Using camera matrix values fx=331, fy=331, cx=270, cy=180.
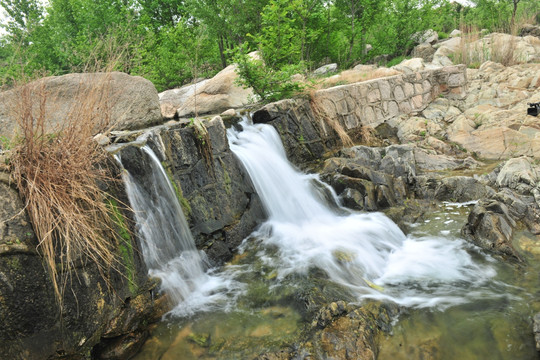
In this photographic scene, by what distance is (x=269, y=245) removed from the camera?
5.39 m

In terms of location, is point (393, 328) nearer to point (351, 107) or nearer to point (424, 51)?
point (351, 107)

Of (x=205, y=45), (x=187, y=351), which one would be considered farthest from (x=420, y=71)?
(x=187, y=351)

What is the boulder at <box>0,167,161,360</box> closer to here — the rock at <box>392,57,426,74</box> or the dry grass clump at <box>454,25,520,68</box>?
the rock at <box>392,57,426,74</box>

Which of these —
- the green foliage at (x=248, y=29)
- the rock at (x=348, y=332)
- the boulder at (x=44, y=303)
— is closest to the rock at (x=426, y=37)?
the green foliage at (x=248, y=29)

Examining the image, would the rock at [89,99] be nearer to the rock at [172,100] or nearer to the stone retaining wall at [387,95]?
the rock at [172,100]

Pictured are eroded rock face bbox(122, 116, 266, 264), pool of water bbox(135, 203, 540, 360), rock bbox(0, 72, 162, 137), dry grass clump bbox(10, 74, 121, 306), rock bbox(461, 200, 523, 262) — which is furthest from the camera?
eroded rock face bbox(122, 116, 266, 264)

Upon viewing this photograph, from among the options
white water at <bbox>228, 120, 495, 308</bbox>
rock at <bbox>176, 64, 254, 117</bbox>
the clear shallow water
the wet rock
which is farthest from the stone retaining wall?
the wet rock

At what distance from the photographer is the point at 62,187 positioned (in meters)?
3.17

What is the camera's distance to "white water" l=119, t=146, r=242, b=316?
411 cm

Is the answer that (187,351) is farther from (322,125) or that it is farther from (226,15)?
(226,15)

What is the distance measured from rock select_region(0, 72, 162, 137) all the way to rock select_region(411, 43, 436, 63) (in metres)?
14.4

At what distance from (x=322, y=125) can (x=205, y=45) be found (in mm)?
8917

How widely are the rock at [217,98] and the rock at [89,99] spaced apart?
1605 millimetres

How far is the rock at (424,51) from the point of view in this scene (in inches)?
666
